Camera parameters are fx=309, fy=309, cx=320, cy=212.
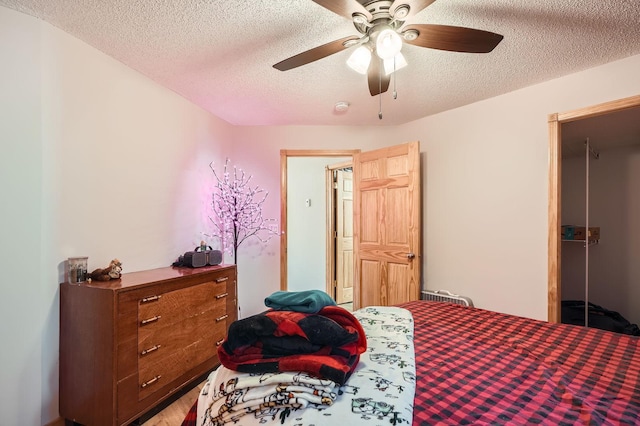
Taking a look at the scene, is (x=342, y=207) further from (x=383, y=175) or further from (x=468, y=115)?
(x=468, y=115)

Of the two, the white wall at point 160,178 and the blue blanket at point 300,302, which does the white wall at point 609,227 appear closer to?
the white wall at point 160,178

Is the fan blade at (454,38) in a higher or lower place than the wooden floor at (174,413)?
higher

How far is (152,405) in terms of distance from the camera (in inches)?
73.0

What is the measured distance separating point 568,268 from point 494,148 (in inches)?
90.3

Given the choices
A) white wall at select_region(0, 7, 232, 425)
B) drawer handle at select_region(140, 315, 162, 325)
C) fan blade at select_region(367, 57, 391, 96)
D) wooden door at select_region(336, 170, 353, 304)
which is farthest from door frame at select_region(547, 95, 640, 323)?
white wall at select_region(0, 7, 232, 425)

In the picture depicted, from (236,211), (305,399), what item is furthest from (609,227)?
(305,399)

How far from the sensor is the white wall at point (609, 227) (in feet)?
11.1

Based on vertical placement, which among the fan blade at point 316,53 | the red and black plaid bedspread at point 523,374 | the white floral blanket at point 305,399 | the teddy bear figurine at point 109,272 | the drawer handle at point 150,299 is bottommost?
the red and black plaid bedspread at point 523,374

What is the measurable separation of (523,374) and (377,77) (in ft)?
5.15

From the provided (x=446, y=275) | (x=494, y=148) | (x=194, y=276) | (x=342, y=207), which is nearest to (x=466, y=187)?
(x=494, y=148)

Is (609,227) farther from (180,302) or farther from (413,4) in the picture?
(180,302)

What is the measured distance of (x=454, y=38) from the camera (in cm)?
143

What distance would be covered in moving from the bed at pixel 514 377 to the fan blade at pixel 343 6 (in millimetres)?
1371

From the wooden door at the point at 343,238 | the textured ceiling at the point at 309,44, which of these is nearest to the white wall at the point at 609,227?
the textured ceiling at the point at 309,44
